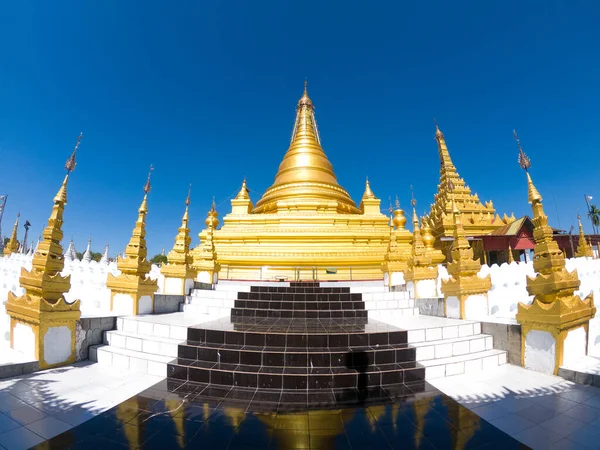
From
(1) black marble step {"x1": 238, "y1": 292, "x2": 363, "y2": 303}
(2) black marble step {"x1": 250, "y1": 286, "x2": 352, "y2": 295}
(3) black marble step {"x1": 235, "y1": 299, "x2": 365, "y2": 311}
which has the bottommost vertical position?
(3) black marble step {"x1": 235, "y1": 299, "x2": 365, "y2": 311}

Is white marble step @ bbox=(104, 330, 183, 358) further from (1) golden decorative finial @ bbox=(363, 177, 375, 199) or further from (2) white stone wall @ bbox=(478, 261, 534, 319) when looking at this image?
(1) golden decorative finial @ bbox=(363, 177, 375, 199)

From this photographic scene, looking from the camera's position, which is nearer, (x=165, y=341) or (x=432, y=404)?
(x=432, y=404)

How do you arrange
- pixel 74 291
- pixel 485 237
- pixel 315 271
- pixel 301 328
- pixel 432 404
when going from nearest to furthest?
pixel 432 404
pixel 301 328
pixel 74 291
pixel 315 271
pixel 485 237

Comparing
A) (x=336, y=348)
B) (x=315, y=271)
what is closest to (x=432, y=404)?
(x=336, y=348)

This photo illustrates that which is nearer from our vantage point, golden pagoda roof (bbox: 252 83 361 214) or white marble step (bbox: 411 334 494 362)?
white marble step (bbox: 411 334 494 362)

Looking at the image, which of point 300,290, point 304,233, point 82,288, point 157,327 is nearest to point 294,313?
point 300,290

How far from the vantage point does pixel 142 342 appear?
5.40 metres

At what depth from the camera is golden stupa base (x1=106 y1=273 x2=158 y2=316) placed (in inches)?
279

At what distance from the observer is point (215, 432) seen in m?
3.12

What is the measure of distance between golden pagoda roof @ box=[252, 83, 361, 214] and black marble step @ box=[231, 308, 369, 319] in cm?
1338

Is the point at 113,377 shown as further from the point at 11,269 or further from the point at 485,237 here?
the point at 485,237

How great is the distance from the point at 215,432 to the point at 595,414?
4.33m

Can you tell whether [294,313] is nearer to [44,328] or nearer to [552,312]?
[44,328]

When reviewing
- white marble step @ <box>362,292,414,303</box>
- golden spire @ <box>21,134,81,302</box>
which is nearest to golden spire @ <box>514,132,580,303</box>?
white marble step @ <box>362,292,414,303</box>
